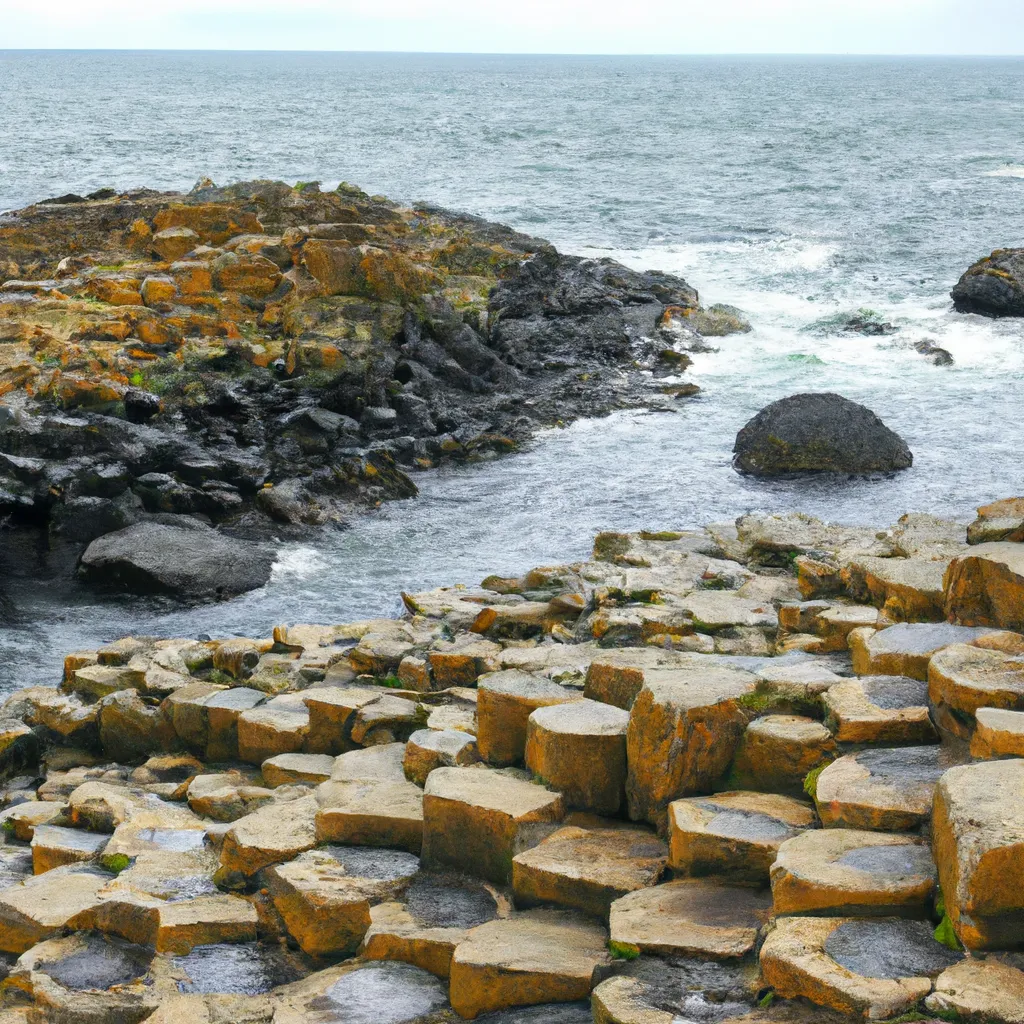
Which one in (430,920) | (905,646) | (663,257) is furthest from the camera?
(663,257)

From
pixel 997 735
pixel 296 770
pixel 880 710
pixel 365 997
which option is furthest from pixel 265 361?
pixel 997 735

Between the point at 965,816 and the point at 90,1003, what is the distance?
491cm

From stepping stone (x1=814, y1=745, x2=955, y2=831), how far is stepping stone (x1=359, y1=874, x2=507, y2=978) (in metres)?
2.10

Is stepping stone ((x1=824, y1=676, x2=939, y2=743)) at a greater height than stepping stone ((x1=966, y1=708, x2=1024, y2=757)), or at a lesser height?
lesser

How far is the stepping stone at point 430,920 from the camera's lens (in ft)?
22.5

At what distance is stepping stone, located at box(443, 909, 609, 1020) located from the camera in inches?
247

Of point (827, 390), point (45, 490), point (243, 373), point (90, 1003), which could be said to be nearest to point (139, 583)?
point (45, 490)

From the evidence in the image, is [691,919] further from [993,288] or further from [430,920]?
[993,288]

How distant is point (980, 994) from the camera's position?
16.7ft

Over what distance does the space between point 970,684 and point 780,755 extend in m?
1.24

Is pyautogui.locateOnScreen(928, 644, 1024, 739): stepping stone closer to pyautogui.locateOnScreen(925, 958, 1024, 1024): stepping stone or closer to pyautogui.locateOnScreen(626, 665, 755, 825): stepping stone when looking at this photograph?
pyautogui.locateOnScreen(626, 665, 755, 825): stepping stone

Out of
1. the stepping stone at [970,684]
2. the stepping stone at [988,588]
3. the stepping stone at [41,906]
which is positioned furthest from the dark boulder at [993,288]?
the stepping stone at [41,906]

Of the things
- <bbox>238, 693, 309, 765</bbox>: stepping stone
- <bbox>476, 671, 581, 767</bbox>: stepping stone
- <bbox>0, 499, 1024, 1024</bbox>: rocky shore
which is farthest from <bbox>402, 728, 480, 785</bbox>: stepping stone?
<bbox>238, 693, 309, 765</bbox>: stepping stone

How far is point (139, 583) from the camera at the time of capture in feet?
54.2
